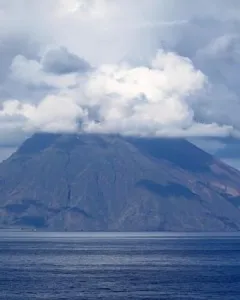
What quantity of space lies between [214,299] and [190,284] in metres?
28.8

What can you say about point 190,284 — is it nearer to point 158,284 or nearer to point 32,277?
point 158,284

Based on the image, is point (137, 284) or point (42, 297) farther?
point (137, 284)

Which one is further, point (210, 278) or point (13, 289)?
point (210, 278)

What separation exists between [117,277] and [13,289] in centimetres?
3489

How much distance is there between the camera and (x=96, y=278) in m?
195

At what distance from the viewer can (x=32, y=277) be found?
7825 inches

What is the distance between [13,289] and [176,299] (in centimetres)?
3962

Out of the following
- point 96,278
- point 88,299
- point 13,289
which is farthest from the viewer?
point 96,278

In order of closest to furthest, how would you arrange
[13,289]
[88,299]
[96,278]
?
[88,299] < [13,289] < [96,278]

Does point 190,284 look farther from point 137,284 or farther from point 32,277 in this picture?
point 32,277

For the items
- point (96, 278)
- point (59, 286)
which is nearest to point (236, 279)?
point (96, 278)

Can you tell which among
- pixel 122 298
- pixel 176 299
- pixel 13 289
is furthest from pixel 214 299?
pixel 13 289

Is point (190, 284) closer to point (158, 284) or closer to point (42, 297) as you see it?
point (158, 284)

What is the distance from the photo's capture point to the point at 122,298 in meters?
151
